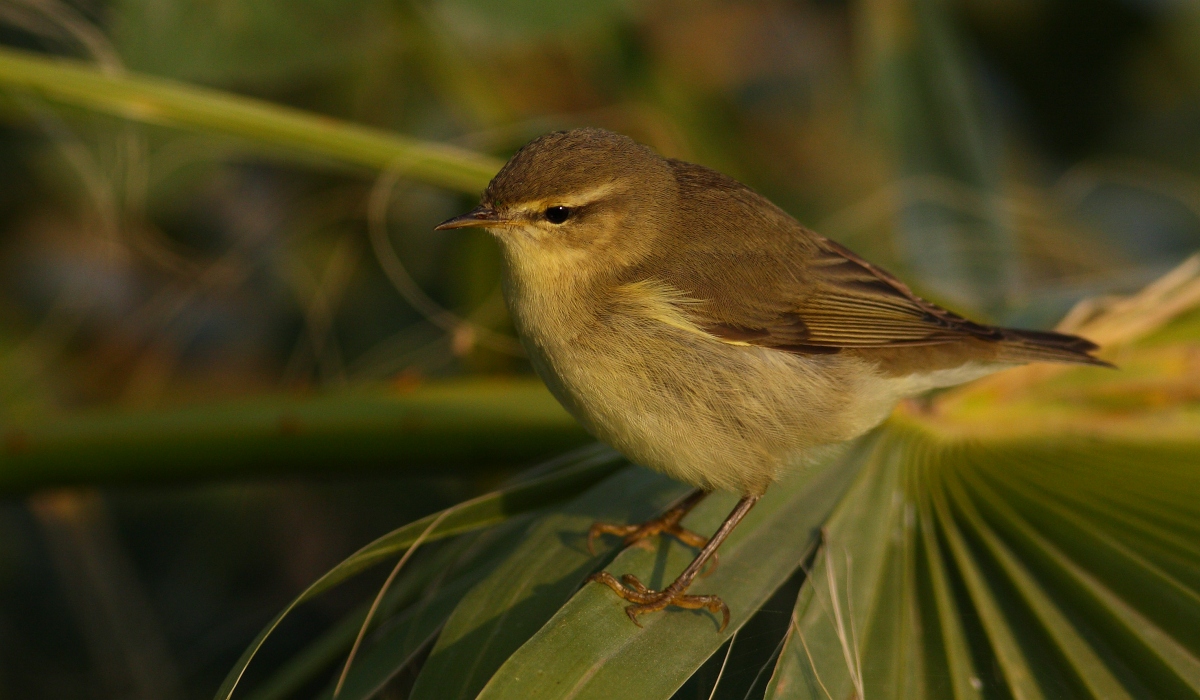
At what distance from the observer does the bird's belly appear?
2303 millimetres

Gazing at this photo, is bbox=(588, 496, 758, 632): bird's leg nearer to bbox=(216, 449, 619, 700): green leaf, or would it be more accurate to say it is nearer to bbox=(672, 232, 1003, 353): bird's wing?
bbox=(216, 449, 619, 700): green leaf

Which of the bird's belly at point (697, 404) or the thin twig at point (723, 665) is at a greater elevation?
the bird's belly at point (697, 404)

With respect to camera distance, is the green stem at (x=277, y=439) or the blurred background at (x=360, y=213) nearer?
the green stem at (x=277, y=439)

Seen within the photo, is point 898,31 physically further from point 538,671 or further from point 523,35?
point 538,671

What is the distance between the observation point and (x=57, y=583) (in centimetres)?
431

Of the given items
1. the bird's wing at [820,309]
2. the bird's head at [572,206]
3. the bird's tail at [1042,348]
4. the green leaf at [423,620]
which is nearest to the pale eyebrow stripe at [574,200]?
the bird's head at [572,206]

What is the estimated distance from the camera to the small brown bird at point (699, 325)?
7.71 feet

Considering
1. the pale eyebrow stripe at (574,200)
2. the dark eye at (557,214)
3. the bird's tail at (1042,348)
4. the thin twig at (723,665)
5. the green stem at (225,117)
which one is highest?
the green stem at (225,117)

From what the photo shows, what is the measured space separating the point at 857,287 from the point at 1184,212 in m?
3.50

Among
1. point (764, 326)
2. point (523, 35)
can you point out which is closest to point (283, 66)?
point (523, 35)

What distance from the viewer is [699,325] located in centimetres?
245

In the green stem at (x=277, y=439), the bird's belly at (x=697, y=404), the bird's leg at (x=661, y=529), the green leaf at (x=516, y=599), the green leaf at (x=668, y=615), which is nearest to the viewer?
the green leaf at (x=668, y=615)

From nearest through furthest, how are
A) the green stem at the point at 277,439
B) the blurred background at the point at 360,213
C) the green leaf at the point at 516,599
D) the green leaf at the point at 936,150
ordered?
the green leaf at the point at 516,599, the green stem at the point at 277,439, the blurred background at the point at 360,213, the green leaf at the point at 936,150

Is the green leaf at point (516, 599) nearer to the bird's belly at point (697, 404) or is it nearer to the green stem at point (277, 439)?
the bird's belly at point (697, 404)
